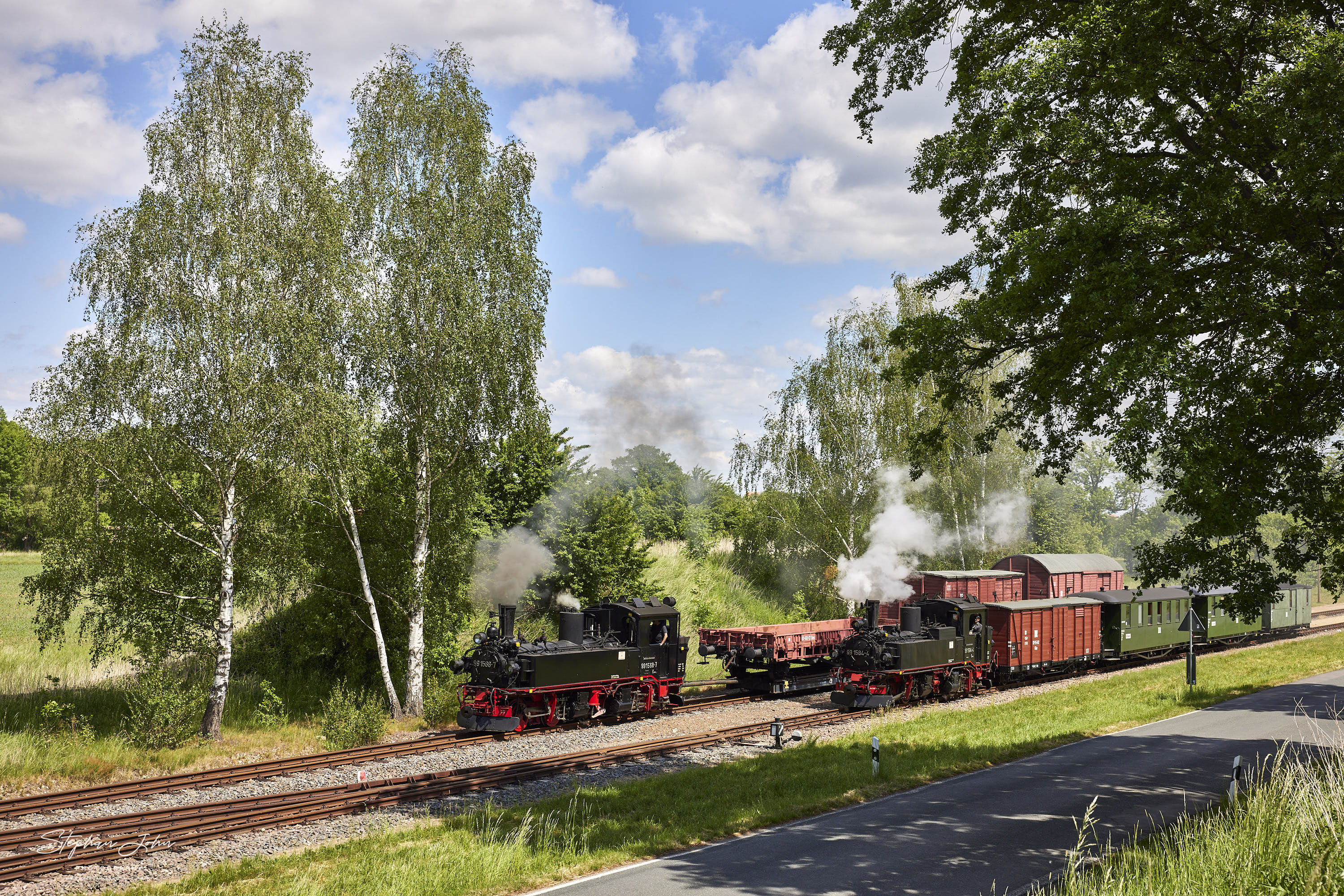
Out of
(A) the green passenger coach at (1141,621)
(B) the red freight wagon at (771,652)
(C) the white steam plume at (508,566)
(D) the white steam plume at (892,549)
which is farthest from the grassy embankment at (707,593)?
(A) the green passenger coach at (1141,621)

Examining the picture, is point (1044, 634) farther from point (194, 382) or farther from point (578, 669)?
point (194, 382)

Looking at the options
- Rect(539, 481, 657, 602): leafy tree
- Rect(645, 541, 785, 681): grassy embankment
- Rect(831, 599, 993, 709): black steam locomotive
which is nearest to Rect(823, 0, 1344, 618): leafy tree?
Rect(831, 599, 993, 709): black steam locomotive

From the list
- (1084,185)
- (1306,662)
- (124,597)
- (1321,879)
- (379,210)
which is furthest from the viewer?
(1306,662)

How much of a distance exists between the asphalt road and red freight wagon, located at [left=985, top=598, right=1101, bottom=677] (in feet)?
25.1

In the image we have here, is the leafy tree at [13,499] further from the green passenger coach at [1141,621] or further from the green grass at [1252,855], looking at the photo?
the green grass at [1252,855]

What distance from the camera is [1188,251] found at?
33.3 ft

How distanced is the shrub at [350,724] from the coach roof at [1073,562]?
74.2 feet

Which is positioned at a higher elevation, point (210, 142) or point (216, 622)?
point (210, 142)

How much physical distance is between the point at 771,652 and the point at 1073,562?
52.1 ft

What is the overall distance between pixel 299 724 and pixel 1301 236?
822 inches

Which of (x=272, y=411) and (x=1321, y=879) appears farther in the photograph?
(x=272, y=411)

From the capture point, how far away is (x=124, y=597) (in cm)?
1777

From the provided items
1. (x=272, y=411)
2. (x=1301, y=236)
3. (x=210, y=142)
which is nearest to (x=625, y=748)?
(x=272, y=411)

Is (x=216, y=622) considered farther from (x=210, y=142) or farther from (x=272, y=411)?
(x=210, y=142)
